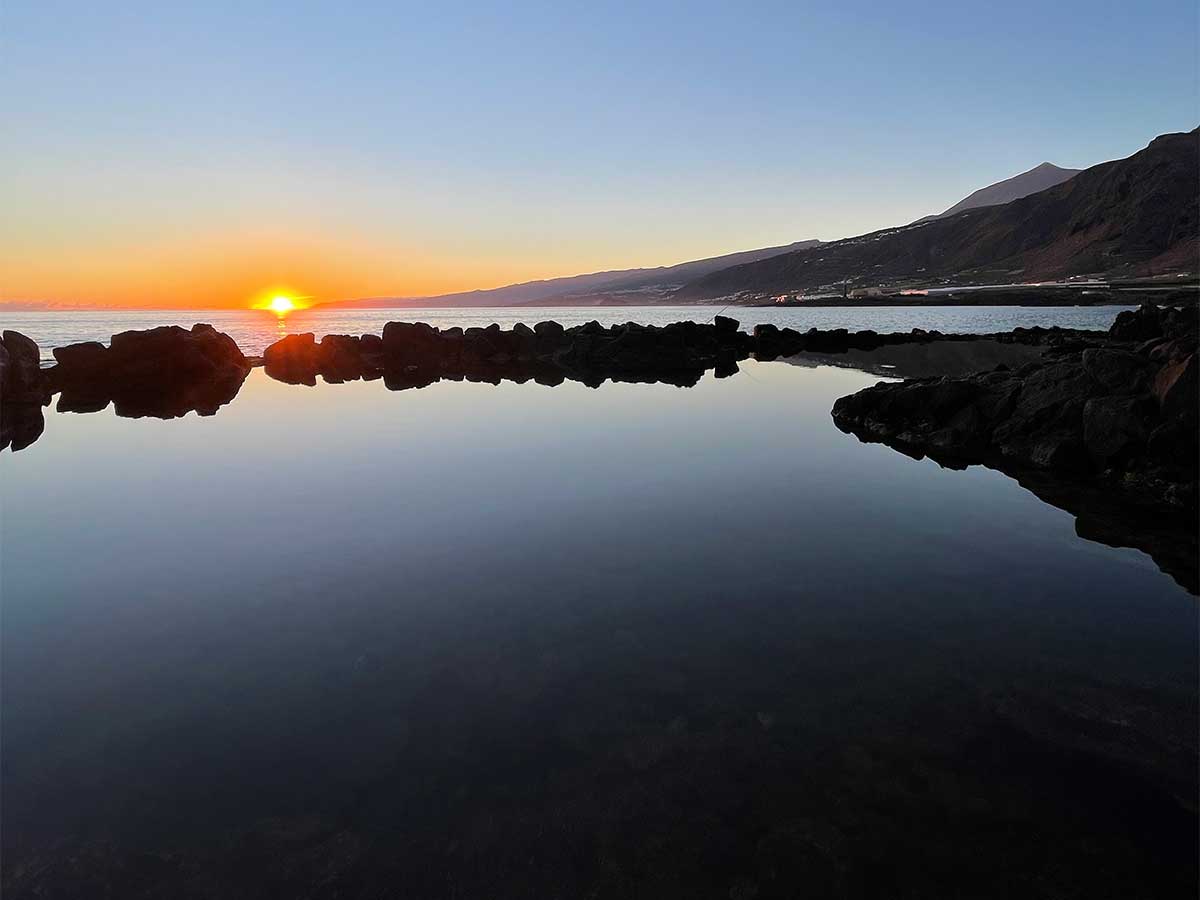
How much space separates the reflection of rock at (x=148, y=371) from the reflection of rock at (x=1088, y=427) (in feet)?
107

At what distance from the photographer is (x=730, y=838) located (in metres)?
5.18

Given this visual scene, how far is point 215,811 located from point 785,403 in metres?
26.9

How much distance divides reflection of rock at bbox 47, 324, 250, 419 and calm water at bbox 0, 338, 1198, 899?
23617 millimetres

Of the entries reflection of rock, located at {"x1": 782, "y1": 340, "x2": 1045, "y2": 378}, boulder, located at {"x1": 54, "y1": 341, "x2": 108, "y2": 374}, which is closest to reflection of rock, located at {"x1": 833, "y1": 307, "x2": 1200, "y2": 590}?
reflection of rock, located at {"x1": 782, "y1": 340, "x2": 1045, "y2": 378}

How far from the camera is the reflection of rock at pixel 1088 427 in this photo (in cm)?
1361

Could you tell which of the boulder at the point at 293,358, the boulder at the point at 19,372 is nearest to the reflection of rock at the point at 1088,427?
the boulder at the point at 19,372

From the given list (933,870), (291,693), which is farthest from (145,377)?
(933,870)

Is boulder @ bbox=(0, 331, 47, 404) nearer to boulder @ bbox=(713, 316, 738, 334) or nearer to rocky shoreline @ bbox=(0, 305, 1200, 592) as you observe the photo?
rocky shoreline @ bbox=(0, 305, 1200, 592)

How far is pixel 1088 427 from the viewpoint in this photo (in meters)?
16.8

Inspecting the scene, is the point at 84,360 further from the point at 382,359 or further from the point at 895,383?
the point at 895,383

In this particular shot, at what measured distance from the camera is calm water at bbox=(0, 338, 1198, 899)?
200 inches

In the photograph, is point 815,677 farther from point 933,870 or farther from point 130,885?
point 130,885

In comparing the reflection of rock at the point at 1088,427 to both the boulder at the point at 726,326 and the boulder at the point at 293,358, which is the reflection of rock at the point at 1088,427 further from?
the boulder at the point at 726,326

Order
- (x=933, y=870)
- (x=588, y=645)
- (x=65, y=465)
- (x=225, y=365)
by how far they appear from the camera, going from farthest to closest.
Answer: (x=225, y=365), (x=65, y=465), (x=588, y=645), (x=933, y=870)
